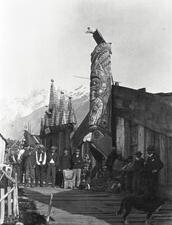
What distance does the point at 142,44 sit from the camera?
773 cm

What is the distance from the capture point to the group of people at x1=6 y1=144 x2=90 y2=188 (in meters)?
10.7

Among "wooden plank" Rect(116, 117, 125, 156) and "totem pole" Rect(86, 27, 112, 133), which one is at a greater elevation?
"totem pole" Rect(86, 27, 112, 133)

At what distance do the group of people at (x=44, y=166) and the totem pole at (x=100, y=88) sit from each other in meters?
1.32

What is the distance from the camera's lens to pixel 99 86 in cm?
951

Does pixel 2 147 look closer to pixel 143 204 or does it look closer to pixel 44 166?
pixel 44 166

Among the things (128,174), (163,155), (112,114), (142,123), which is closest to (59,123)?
(112,114)

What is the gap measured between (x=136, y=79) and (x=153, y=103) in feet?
1.85

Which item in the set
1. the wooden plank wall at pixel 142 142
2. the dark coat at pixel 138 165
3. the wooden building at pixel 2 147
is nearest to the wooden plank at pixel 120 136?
the wooden plank wall at pixel 142 142

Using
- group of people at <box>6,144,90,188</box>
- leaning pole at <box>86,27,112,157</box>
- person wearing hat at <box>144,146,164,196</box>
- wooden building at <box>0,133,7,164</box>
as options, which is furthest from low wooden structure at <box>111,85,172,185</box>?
wooden building at <box>0,133,7,164</box>

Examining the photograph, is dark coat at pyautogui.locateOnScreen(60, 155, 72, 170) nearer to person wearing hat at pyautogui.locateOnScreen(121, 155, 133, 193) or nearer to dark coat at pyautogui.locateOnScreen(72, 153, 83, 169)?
dark coat at pyautogui.locateOnScreen(72, 153, 83, 169)

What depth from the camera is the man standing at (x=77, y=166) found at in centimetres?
1050

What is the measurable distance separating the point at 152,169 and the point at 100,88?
8.06 feet

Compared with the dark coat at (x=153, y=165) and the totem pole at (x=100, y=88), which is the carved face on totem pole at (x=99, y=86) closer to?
the totem pole at (x=100, y=88)

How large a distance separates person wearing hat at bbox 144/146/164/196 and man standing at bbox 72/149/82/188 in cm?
308
